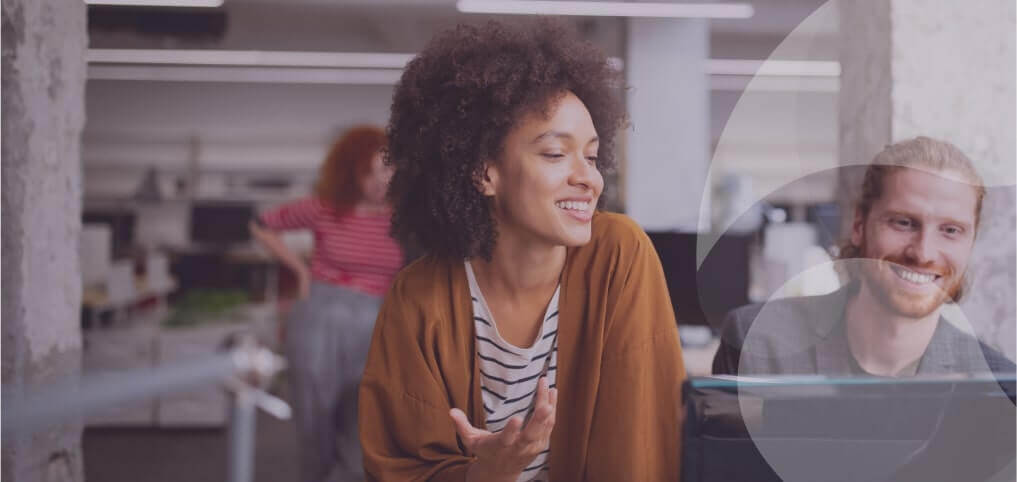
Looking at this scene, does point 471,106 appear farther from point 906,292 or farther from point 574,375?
point 906,292

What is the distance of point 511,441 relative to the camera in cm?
92

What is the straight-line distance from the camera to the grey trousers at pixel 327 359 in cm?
238

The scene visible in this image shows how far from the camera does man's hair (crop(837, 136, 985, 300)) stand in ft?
3.48

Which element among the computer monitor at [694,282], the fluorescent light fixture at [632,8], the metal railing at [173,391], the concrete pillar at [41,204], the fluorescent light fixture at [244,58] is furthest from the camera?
the fluorescent light fixture at [244,58]

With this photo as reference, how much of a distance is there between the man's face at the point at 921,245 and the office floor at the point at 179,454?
3110mm

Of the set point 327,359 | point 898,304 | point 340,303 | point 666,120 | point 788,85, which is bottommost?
point 327,359

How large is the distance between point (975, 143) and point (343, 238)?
1.80 m

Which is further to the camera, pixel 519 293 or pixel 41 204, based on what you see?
pixel 41 204

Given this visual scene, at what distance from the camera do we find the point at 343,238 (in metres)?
2.50

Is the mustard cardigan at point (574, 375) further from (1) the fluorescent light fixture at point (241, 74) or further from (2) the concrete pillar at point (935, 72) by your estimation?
(1) the fluorescent light fixture at point (241, 74)

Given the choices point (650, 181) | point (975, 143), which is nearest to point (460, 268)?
point (975, 143)

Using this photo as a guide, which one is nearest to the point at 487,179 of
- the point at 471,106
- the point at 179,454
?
the point at 471,106

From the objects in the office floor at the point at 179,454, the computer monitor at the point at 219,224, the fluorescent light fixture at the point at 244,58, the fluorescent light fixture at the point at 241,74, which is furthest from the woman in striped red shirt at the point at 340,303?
the computer monitor at the point at 219,224

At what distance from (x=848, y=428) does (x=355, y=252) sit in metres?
1.88
